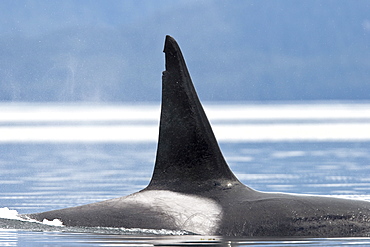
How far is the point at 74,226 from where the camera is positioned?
13.9 metres

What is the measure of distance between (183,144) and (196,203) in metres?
1.00

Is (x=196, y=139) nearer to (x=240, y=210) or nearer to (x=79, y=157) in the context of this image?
(x=240, y=210)

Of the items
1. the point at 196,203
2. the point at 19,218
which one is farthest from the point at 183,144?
the point at 19,218

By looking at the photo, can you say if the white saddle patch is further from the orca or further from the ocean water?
the ocean water

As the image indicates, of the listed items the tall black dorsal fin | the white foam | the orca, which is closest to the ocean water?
the white foam

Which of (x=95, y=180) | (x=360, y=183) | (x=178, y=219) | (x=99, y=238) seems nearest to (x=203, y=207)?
(x=178, y=219)

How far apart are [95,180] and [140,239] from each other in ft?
43.1

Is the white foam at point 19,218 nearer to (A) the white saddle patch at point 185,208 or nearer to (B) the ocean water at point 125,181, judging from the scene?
Result: (B) the ocean water at point 125,181

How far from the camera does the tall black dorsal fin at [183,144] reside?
47.3 feet

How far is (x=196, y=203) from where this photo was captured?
1388 cm

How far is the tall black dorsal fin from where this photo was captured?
14.4m

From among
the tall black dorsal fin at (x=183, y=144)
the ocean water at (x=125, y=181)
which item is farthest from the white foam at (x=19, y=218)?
the tall black dorsal fin at (x=183, y=144)

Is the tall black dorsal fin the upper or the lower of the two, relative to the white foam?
upper

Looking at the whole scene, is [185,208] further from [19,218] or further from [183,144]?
[19,218]
